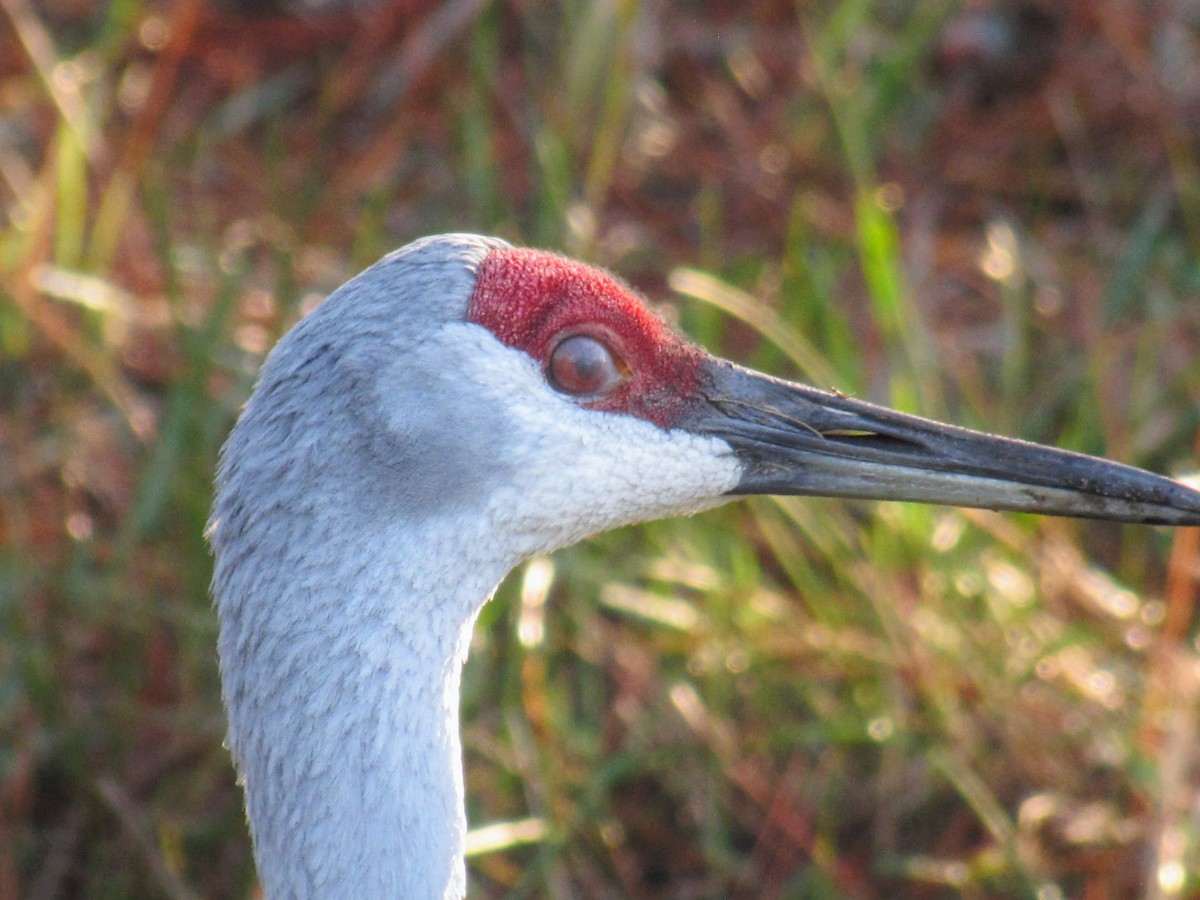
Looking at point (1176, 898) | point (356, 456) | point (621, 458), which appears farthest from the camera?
point (1176, 898)

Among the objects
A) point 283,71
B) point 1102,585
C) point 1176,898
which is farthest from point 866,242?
point 283,71

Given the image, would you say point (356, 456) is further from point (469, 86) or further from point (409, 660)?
point (469, 86)

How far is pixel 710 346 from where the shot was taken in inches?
166

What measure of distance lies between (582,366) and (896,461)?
0.54 m

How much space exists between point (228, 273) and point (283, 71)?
1606mm

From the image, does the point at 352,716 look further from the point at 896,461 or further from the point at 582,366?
the point at 896,461

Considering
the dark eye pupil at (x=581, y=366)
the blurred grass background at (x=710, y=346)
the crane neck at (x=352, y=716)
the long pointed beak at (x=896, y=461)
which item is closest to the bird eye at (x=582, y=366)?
the dark eye pupil at (x=581, y=366)

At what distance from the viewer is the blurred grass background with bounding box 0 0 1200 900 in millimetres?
3469

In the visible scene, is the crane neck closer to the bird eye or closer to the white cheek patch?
the white cheek patch

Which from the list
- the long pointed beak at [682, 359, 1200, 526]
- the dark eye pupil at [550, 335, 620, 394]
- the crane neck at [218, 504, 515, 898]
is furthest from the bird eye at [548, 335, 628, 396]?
the crane neck at [218, 504, 515, 898]

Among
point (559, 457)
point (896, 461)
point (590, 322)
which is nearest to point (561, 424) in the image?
point (559, 457)

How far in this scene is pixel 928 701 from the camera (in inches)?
137

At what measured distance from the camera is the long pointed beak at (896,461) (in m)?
2.41

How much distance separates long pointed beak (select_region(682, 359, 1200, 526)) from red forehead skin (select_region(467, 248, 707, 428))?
0.06 m
